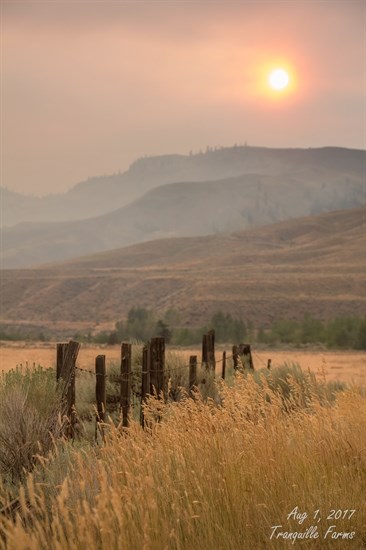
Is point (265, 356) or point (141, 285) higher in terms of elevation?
point (141, 285)

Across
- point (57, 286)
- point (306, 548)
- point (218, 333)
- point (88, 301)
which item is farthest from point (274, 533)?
point (57, 286)

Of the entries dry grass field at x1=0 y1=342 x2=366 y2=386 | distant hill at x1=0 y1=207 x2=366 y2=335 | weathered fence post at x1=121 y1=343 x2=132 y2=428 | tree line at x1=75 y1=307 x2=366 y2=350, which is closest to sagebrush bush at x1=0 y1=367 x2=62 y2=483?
weathered fence post at x1=121 y1=343 x2=132 y2=428

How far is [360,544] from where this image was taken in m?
5.15

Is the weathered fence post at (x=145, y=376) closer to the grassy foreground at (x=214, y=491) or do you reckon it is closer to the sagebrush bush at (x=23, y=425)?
the sagebrush bush at (x=23, y=425)

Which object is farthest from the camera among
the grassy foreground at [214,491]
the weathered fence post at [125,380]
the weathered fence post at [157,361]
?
the weathered fence post at [157,361]

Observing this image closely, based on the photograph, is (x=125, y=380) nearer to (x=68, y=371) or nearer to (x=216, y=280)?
(x=68, y=371)

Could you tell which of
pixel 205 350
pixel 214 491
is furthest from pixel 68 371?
pixel 205 350

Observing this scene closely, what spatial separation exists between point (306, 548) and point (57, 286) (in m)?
119

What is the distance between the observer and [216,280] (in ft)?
328

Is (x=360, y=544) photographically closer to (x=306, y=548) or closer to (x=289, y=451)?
(x=306, y=548)

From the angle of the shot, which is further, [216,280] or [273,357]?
[216,280]

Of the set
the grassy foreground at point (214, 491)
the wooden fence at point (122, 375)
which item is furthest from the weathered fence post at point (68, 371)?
the grassy foreground at point (214, 491)

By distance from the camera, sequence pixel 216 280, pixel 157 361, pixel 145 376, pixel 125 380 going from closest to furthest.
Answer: pixel 125 380
pixel 145 376
pixel 157 361
pixel 216 280

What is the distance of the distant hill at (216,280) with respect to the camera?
87.2 metres
